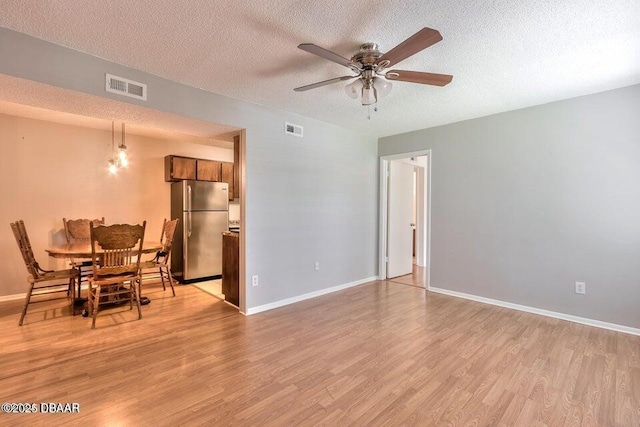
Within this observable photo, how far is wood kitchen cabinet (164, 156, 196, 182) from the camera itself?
497cm

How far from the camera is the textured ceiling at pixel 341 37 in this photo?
5.86ft

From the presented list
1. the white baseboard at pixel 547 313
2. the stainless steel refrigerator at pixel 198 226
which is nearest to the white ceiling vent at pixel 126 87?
the stainless steel refrigerator at pixel 198 226

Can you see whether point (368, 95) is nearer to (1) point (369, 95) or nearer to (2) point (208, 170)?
(1) point (369, 95)

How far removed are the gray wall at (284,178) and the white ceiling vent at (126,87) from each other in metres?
0.04

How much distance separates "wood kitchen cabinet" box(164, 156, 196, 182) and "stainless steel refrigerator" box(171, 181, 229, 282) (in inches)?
5.6

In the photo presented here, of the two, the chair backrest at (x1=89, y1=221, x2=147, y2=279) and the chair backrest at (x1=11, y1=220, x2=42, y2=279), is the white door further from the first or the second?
the chair backrest at (x1=11, y1=220, x2=42, y2=279)

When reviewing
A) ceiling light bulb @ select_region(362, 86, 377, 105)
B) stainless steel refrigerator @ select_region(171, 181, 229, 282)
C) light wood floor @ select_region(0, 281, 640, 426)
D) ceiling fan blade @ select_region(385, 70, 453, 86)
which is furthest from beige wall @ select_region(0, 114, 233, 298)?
ceiling fan blade @ select_region(385, 70, 453, 86)

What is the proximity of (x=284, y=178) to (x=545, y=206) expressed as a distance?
9.99ft

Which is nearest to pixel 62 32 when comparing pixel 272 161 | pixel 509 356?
pixel 272 161

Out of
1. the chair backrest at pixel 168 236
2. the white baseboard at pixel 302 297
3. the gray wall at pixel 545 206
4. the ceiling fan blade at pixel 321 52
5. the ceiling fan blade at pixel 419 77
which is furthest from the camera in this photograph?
the chair backrest at pixel 168 236

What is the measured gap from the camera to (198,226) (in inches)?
195

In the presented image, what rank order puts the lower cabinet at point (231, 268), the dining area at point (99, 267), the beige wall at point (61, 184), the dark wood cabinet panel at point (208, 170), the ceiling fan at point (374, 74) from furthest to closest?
the dark wood cabinet panel at point (208, 170), the beige wall at point (61, 184), the lower cabinet at point (231, 268), the dining area at point (99, 267), the ceiling fan at point (374, 74)

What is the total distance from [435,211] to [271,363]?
10.2 feet

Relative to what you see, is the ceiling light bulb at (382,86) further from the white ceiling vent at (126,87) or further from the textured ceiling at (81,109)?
the white ceiling vent at (126,87)
